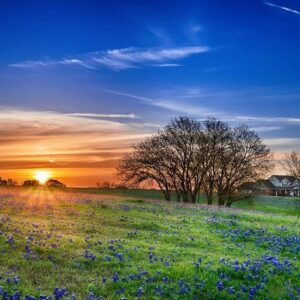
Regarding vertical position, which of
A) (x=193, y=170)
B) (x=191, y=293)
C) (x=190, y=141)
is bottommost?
(x=191, y=293)

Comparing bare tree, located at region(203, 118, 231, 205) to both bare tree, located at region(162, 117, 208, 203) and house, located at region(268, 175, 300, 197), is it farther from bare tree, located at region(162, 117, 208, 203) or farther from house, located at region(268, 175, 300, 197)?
house, located at region(268, 175, 300, 197)

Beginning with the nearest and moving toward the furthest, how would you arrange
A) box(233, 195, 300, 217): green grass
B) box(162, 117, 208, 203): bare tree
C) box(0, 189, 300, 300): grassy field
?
box(0, 189, 300, 300): grassy field < box(162, 117, 208, 203): bare tree < box(233, 195, 300, 217): green grass

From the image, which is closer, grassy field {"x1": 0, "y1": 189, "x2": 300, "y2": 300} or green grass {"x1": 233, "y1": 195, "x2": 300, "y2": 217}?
grassy field {"x1": 0, "y1": 189, "x2": 300, "y2": 300}

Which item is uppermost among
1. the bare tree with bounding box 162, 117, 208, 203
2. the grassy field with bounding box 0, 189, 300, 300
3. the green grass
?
the bare tree with bounding box 162, 117, 208, 203

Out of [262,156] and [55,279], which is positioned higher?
[262,156]

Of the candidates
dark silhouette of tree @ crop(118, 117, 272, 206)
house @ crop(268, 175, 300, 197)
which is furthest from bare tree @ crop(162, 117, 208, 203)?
house @ crop(268, 175, 300, 197)

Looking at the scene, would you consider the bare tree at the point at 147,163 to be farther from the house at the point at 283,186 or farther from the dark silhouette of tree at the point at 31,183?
the house at the point at 283,186

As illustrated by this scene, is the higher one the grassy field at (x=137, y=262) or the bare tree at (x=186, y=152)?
the bare tree at (x=186, y=152)

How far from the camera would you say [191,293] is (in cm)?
1138

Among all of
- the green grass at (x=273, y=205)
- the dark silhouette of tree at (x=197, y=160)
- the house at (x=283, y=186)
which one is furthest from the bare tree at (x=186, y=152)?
the house at (x=283, y=186)

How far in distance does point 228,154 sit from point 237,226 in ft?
115

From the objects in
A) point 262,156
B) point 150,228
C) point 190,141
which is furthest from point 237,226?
point 262,156

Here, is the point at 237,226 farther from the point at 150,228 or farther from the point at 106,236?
the point at 106,236

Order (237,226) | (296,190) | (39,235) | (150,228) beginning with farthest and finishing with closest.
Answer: (296,190) < (237,226) < (150,228) < (39,235)
